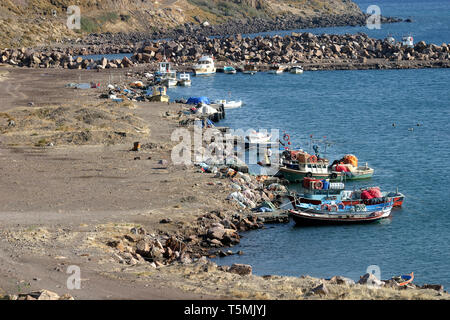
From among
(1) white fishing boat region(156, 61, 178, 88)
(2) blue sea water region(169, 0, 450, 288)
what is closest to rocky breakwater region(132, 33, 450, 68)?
(2) blue sea water region(169, 0, 450, 288)

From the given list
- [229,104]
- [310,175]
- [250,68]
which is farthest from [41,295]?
[250,68]

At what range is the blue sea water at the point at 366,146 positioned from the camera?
124ft

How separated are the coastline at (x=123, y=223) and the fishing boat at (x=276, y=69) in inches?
2361

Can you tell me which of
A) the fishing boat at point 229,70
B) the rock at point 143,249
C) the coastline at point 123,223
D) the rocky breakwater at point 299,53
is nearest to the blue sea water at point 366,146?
the fishing boat at point 229,70

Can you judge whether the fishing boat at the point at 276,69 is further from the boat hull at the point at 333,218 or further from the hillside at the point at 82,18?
the boat hull at the point at 333,218

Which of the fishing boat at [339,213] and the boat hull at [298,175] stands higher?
the boat hull at [298,175]

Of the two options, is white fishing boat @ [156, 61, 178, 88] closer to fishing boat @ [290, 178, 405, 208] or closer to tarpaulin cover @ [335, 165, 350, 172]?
tarpaulin cover @ [335, 165, 350, 172]

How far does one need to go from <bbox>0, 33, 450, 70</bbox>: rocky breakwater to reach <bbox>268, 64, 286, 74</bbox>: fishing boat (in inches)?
95.1

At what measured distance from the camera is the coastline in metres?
26.7

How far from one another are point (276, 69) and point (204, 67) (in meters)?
13.8

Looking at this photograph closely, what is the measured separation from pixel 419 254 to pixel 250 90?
67.4 m

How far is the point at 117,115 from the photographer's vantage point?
66.4 meters

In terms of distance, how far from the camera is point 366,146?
67.3 metres

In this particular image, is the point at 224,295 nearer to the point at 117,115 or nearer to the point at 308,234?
the point at 308,234
